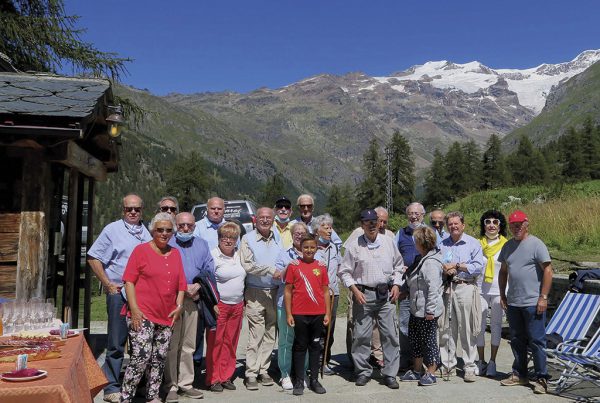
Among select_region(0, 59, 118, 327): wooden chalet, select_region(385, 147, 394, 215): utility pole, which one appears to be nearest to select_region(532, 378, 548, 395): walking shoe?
select_region(0, 59, 118, 327): wooden chalet

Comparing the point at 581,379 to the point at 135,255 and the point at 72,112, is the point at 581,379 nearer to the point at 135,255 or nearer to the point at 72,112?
the point at 135,255

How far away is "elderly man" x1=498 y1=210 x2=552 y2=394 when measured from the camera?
5.56 m

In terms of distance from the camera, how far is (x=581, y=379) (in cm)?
562

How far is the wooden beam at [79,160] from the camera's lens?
5.08 meters

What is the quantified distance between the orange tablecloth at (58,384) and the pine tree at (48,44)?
9.13m

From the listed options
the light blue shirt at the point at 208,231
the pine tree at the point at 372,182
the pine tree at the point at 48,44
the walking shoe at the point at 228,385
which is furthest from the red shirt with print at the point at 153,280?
the pine tree at the point at 372,182

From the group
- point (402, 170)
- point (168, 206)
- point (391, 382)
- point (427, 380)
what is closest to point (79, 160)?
point (168, 206)

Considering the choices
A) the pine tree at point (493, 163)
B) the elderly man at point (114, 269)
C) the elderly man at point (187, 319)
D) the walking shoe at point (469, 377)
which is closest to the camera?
the elderly man at point (114, 269)

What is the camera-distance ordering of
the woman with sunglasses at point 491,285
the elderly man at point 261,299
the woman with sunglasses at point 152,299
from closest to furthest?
the woman with sunglasses at point 152,299, the elderly man at point 261,299, the woman with sunglasses at point 491,285

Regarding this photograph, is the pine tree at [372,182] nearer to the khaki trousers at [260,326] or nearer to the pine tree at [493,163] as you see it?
the pine tree at [493,163]

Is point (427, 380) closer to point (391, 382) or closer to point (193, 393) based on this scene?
point (391, 382)

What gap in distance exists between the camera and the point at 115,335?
5172 mm

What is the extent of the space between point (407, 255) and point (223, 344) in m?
2.40

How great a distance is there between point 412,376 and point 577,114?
200799 millimetres
